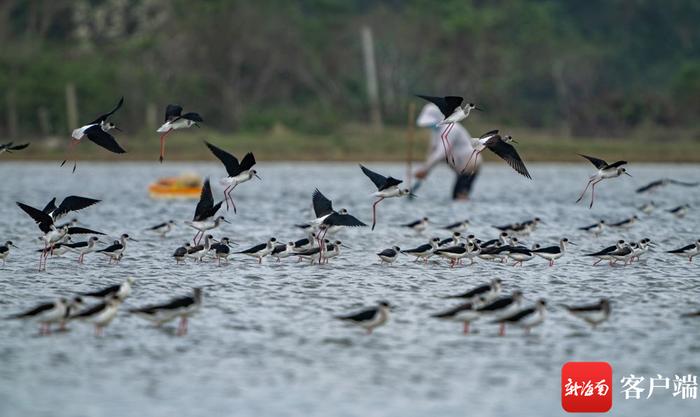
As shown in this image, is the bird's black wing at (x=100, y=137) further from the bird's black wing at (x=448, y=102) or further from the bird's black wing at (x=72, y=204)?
the bird's black wing at (x=448, y=102)

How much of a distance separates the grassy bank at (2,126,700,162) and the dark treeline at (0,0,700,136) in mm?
1934

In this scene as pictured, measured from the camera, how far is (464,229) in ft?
65.7

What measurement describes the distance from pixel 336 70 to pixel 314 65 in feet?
3.28

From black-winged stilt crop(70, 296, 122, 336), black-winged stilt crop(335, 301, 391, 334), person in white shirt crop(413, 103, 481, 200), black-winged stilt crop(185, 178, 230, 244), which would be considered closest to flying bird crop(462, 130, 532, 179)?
black-winged stilt crop(185, 178, 230, 244)

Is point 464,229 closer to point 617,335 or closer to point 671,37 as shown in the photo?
point 617,335

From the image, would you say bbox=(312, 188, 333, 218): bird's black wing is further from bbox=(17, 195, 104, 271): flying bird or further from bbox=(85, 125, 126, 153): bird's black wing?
bbox=(17, 195, 104, 271): flying bird

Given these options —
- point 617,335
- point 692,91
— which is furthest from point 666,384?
point 692,91

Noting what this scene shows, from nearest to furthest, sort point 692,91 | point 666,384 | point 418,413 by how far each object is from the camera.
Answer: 1. point 418,413
2. point 666,384
3. point 692,91

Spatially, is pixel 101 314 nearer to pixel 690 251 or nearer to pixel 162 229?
pixel 162 229

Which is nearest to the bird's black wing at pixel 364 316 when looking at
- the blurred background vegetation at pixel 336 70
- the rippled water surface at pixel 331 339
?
the rippled water surface at pixel 331 339

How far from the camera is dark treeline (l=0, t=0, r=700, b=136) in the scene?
145ft

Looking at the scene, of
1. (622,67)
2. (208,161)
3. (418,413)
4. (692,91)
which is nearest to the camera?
(418,413)

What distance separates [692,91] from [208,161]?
69.1ft

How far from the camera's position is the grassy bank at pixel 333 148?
39.9 metres
